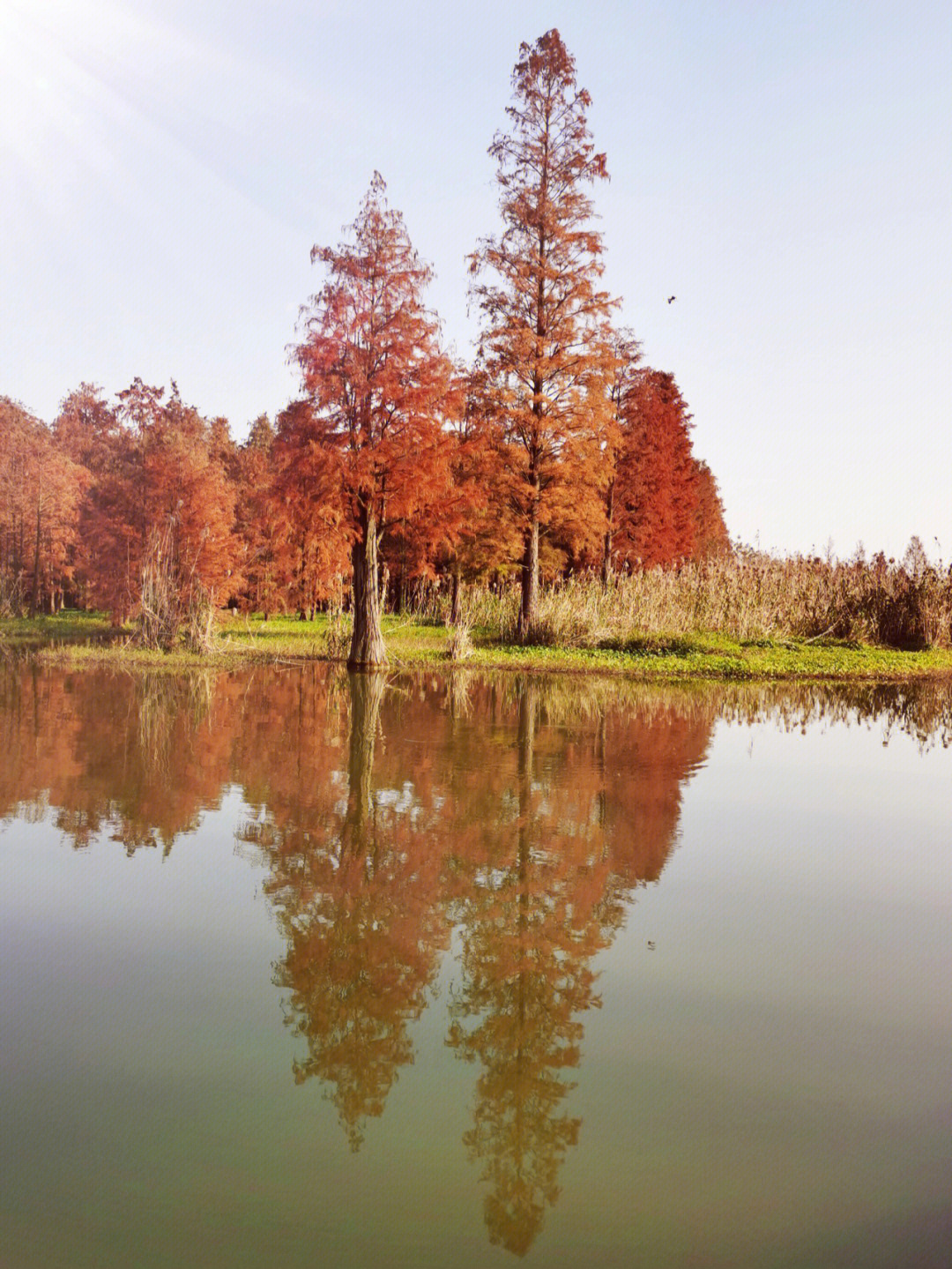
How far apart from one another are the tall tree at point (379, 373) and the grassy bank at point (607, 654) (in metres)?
4.56

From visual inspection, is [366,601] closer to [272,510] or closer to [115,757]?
[272,510]

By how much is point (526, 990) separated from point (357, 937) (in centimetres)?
111

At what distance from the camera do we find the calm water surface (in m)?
3.47

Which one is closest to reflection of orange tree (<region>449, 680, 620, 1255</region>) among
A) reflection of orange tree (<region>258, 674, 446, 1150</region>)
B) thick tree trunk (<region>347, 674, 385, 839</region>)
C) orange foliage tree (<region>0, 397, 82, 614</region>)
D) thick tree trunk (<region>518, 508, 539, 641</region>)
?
reflection of orange tree (<region>258, 674, 446, 1150</region>)

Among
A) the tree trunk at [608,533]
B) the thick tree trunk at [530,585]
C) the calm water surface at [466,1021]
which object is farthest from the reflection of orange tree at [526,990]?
the tree trunk at [608,533]

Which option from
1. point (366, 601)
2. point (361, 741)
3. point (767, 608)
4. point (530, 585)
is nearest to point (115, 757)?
point (361, 741)

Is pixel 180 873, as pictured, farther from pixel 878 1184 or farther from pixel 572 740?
pixel 572 740

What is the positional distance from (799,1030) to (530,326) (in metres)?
25.8

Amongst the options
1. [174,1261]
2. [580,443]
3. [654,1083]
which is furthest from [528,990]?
[580,443]

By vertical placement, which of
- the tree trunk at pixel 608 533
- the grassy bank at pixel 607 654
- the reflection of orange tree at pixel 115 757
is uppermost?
the tree trunk at pixel 608 533

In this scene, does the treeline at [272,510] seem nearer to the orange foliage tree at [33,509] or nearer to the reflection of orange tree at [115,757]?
the orange foliage tree at [33,509]

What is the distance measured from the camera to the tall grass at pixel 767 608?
28.7 m

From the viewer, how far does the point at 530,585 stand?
29000 mm

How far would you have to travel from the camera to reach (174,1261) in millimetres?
3201
